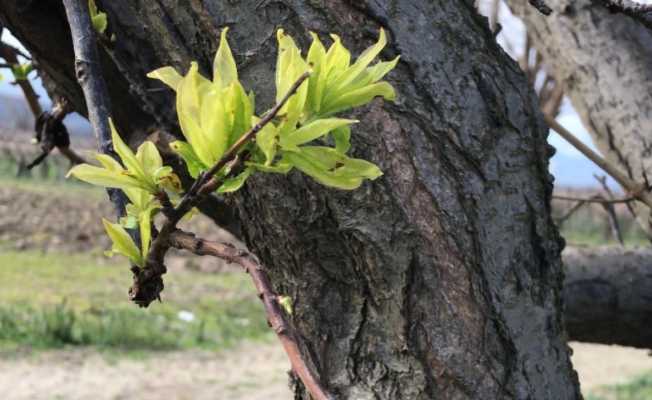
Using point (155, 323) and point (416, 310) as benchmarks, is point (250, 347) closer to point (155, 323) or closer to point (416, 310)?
point (155, 323)

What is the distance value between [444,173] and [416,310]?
14cm

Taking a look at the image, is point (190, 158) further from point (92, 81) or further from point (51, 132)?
point (51, 132)

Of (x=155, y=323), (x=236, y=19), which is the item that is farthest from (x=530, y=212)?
(x=155, y=323)

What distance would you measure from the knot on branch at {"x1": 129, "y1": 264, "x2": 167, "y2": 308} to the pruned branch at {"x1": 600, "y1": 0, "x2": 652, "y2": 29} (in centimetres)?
50

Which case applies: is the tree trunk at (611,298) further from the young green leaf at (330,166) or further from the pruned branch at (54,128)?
the young green leaf at (330,166)

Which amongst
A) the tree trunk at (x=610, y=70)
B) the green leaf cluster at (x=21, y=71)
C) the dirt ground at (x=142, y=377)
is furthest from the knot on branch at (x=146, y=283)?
the dirt ground at (x=142, y=377)

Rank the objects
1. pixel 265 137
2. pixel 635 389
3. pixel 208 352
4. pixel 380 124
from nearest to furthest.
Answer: pixel 265 137 → pixel 380 124 → pixel 635 389 → pixel 208 352

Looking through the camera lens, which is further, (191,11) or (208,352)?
(208,352)

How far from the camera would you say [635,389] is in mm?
5172

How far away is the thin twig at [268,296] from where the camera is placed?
1.52 feet

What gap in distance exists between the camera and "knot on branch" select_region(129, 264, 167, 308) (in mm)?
573

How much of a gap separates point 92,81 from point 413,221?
33cm

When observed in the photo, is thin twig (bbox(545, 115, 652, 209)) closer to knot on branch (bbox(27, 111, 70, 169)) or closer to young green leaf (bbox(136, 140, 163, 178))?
knot on branch (bbox(27, 111, 70, 169))

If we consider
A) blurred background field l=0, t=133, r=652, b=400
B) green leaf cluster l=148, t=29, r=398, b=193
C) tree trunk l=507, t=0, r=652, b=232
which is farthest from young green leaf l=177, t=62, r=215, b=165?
blurred background field l=0, t=133, r=652, b=400
